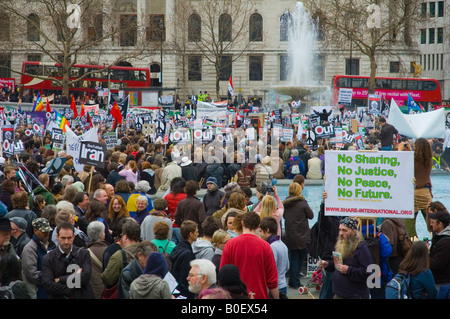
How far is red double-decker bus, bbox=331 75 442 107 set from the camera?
4947 centimetres

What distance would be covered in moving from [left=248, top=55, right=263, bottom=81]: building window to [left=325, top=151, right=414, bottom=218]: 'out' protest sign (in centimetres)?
5542

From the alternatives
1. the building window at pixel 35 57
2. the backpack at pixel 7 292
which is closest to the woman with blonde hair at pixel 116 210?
the backpack at pixel 7 292

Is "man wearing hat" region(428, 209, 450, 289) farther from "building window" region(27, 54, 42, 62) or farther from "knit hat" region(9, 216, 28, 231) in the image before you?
"building window" region(27, 54, 42, 62)

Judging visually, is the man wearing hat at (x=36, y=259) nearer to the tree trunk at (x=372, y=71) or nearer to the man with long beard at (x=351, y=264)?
the man with long beard at (x=351, y=264)

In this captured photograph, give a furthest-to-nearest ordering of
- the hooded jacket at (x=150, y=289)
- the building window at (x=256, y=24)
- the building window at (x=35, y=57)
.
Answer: the building window at (x=256, y=24), the building window at (x=35, y=57), the hooded jacket at (x=150, y=289)

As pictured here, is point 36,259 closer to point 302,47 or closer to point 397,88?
point 397,88

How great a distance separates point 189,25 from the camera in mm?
58812

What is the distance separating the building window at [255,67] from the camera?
62.7 metres

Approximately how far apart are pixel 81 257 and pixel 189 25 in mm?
53480

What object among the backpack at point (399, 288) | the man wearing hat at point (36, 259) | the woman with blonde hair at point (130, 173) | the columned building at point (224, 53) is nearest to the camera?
the backpack at point (399, 288)

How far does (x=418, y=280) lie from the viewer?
618 cm

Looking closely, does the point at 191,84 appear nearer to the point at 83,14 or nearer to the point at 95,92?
the point at 95,92

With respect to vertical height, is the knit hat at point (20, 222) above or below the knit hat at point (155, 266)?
above

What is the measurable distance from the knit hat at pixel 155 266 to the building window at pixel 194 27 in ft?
171
